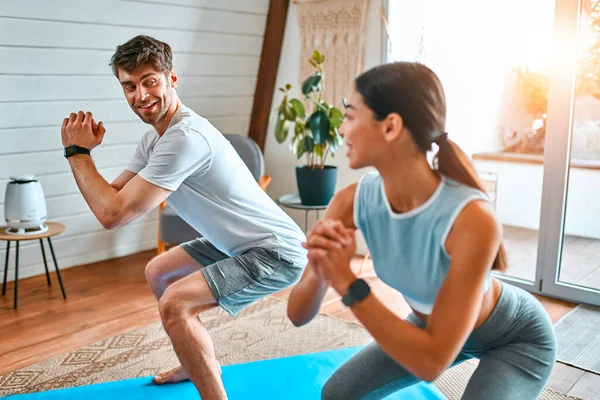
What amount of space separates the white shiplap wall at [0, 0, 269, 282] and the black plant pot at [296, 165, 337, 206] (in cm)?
90

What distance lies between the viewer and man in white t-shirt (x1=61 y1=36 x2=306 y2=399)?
1.86 meters

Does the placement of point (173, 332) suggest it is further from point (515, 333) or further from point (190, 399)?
point (515, 333)

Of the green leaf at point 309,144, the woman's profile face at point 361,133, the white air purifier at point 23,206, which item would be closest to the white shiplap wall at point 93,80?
the white air purifier at point 23,206

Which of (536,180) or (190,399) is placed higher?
(536,180)

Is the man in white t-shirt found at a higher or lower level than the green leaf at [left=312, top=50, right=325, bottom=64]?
lower

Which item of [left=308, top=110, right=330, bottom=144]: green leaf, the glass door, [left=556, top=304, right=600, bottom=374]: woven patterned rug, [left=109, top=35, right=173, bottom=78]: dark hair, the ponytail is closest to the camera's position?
the ponytail

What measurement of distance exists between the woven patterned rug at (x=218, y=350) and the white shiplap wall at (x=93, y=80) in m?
1.20

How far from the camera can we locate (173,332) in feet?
6.09

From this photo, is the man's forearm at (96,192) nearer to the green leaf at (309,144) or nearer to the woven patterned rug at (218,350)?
the woven patterned rug at (218,350)

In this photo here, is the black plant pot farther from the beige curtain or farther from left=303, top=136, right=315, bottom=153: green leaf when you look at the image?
the beige curtain

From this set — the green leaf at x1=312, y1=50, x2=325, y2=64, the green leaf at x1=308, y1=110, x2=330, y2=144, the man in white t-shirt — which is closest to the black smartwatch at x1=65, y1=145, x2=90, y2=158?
the man in white t-shirt

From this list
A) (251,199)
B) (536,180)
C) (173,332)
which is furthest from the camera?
(536,180)

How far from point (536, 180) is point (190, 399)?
236 centimetres

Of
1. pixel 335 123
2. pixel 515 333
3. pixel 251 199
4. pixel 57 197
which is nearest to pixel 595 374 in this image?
pixel 515 333
